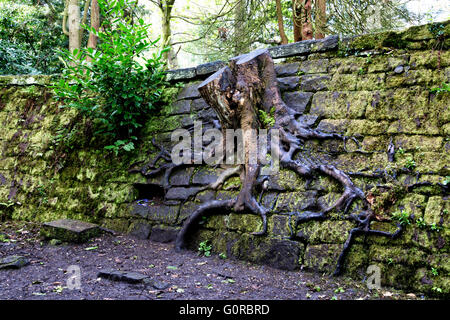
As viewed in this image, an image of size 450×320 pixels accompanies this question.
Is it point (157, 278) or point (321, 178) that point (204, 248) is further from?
point (321, 178)

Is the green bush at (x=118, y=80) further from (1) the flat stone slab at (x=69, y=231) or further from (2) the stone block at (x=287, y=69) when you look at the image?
(2) the stone block at (x=287, y=69)

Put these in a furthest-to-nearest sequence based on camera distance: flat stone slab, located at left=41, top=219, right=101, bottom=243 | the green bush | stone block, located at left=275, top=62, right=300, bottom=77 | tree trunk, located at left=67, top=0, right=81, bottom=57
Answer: tree trunk, located at left=67, top=0, right=81, bottom=57
the green bush
stone block, located at left=275, top=62, right=300, bottom=77
flat stone slab, located at left=41, top=219, right=101, bottom=243

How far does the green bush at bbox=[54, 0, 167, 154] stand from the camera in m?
4.37

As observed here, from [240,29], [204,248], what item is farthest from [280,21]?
[204,248]

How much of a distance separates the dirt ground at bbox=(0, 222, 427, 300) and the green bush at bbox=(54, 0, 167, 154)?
1531 millimetres

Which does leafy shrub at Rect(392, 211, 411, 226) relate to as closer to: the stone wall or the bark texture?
the stone wall

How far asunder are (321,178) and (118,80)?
298cm

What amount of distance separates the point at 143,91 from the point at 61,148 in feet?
5.66

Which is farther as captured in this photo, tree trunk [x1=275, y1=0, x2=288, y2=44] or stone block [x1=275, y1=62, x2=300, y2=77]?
tree trunk [x1=275, y1=0, x2=288, y2=44]

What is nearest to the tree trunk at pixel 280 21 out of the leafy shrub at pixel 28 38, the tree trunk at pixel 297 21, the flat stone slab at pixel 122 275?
the tree trunk at pixel 297 21

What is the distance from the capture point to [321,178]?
338cm

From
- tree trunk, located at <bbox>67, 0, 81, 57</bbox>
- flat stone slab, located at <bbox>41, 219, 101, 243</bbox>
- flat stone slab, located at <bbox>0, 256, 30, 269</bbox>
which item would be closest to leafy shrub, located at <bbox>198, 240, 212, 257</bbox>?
flat stone slab, located at <bbox>41, 219, 101, 243</bbox>

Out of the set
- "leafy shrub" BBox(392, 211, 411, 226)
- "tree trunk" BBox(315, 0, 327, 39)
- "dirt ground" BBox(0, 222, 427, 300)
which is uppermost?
"tree trunk" BBox(315, 0, 327, 39)

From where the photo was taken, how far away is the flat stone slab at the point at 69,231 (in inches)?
155
